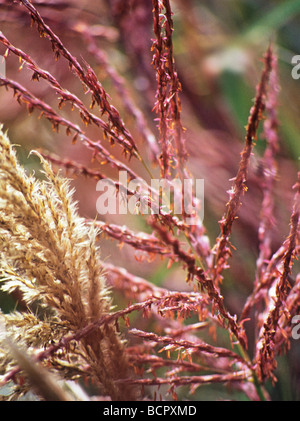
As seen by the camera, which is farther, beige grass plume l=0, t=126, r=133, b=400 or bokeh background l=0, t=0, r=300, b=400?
bokeh background l=0, t=0, r=300, b=400

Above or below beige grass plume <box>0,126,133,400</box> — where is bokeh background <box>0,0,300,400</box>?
above

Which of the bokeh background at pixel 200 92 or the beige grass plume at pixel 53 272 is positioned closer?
the beige grass plume at pixel 53 272

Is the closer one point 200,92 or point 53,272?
point 53,272

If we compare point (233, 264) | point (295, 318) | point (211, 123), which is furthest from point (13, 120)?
point (295, 318)

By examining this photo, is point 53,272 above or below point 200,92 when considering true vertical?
below

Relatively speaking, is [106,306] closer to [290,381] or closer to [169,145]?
[169,145]

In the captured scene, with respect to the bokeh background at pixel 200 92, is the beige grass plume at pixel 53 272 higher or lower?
lower

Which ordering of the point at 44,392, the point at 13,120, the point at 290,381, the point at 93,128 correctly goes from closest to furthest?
the point at 44,392, the point at 290,381, the point at 13,120, the point at 93,128

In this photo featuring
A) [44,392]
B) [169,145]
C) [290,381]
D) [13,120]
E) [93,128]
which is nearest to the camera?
[44,392]
